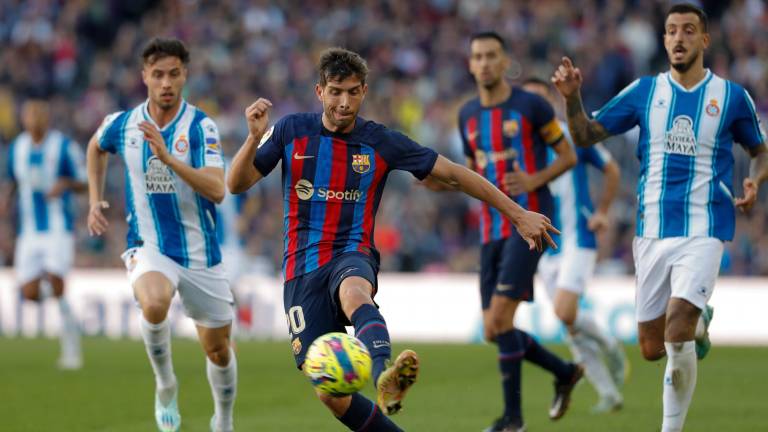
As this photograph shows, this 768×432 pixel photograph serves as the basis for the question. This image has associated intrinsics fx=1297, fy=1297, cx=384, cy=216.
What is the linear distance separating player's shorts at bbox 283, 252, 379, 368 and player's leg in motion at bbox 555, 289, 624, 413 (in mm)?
4280

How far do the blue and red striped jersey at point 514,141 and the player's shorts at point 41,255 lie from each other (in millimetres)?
6505

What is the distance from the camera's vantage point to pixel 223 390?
8.75m

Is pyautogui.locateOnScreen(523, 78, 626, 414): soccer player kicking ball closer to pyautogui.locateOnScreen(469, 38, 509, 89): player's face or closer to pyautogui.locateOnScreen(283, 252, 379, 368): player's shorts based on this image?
pyautogui.locateOnScreen(469, 38, 509, 89): player's face

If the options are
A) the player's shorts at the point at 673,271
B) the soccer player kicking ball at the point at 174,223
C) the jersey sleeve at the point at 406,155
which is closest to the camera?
the jersey sleeve at the point at 406,155

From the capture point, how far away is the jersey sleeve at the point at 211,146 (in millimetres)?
8688

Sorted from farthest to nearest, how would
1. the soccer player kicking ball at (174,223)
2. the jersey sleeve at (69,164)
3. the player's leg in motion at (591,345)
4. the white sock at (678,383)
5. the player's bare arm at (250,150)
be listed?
the jersey sleeve at (69,164) → the player's leg in motion at (591,345) → the soccer player kicking ball at (174,223) → the white sock at (678,383) → the player's bare arm at (250,150)

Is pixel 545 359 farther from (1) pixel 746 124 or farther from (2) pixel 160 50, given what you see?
(2) pixel 160 50

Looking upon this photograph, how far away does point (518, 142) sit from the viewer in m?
9.92

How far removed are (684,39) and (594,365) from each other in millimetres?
3791

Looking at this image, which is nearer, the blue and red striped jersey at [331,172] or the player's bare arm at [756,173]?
the blue and red striped jersey at [331,172]

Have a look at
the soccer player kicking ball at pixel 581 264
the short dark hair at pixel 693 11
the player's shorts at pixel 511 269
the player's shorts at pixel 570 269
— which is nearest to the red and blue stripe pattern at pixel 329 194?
the short dark hair at pixel 693 11

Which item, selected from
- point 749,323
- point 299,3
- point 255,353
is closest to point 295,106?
point 299,3

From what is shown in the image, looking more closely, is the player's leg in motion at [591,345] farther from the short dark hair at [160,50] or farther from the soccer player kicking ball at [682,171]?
the short dark hair at [160,50]

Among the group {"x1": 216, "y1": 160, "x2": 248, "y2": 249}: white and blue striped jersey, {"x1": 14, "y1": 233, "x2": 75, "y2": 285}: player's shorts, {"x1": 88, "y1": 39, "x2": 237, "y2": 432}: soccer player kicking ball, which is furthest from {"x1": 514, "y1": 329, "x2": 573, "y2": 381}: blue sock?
{"x1": 14, "y1": 233, "x2": 75, "y2": 285}: player's shorts
